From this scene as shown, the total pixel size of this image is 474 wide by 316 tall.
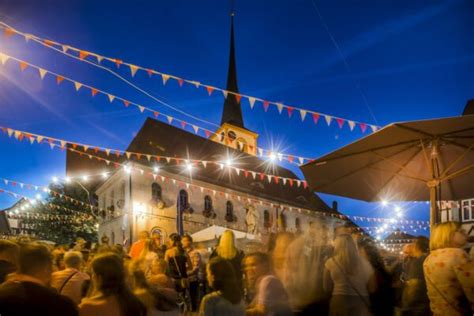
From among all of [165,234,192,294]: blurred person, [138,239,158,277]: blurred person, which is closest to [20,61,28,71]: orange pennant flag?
[138,239,158,277]: blurred person

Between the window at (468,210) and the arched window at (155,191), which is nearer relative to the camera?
the window at (468,210)

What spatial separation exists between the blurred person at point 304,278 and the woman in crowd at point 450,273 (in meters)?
1.04

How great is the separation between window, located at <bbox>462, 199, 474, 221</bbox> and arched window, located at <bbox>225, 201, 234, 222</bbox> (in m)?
17.4

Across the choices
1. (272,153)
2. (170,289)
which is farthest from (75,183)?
(170,289)

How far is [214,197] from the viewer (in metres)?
32.7

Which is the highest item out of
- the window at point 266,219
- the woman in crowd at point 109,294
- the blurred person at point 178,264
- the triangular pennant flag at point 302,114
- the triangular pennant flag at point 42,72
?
the triangular pennant flag at point 42,72

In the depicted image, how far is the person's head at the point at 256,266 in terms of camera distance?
390 cm

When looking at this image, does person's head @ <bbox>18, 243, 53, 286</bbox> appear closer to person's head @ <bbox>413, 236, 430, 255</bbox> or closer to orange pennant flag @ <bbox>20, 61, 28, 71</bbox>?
person's head @ <bbox>413, 236, 430, 255</bbox>

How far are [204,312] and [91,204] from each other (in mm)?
34316

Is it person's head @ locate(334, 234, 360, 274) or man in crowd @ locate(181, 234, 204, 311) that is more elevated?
person's head @ locate(334, 234, 360, 274)

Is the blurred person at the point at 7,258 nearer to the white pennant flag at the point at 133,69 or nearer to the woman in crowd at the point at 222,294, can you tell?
the woman in crowd at the point at 222,294

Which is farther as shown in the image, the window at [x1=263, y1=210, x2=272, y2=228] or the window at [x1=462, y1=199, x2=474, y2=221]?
the window at [x1=263, y1=210, x2=272, y2=228]

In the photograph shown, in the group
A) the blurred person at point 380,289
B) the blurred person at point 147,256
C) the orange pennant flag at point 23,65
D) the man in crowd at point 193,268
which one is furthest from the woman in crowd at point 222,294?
the orange pennant flag at point 23,65

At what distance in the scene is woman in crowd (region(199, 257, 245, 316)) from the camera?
122 inches
